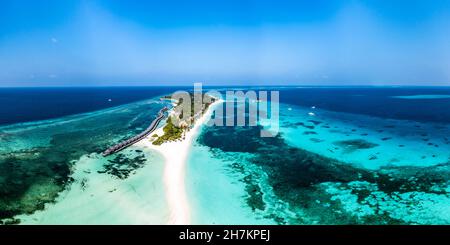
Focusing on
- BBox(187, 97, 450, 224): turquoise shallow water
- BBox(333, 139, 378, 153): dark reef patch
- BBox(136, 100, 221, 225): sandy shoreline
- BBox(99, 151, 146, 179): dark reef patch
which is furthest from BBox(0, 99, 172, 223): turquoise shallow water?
BBox(333, 139, 378, 153): dark reef patch

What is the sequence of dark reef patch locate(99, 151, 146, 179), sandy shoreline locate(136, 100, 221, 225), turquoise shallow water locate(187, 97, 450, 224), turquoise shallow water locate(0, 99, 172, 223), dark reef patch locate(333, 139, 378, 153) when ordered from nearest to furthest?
turquoise shallow water locate(187, 97, 450, 224) < sandy shoreline locate(136, 100, 221, 225) < turquoise shallow water locate(0, 99, 172, 223) < dark reef patch locate(99, 151, 146, 179) < dark reef patch locate(333, 139, 378, 153)

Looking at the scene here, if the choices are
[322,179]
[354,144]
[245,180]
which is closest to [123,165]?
[245,180]

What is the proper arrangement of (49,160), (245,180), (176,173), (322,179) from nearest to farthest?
(322,179) < (245,180) < (176,173) < (49,160)

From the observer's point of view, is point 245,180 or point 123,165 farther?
point 123,165

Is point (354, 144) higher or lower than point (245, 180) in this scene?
higher

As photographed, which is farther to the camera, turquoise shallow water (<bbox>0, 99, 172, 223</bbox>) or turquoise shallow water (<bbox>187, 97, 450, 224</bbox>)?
turquoise shallow water (<bbox>0, 99, 172, 223</bbox>)

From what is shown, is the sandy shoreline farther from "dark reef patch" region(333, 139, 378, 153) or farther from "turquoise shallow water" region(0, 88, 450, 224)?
"dark reef patch" region(333, 139, 378, 153)

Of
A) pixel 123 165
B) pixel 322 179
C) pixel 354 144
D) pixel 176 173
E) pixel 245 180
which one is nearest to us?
pixel 322 179

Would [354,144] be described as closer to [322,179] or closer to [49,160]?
[322,179]

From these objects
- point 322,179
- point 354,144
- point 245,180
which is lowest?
point 245,180
